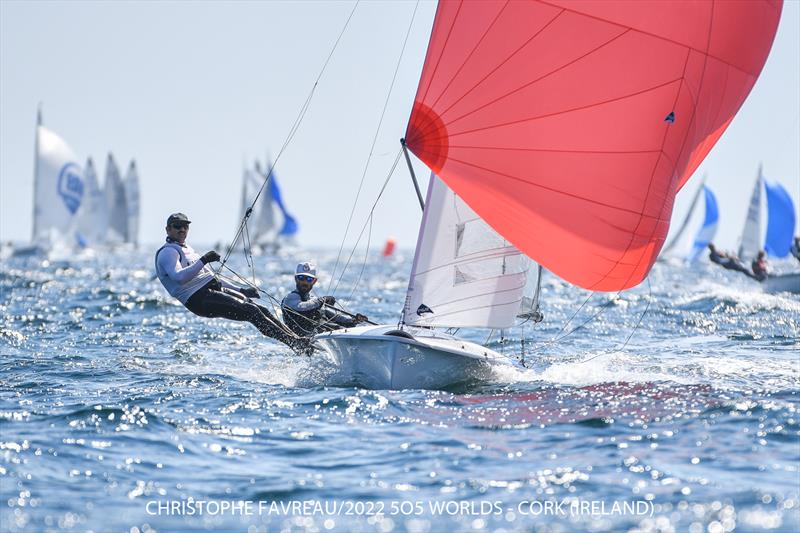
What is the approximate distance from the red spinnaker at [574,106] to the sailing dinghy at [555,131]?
0.01 meters

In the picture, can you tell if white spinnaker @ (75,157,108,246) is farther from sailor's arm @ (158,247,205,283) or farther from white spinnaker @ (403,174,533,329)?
white spinnaker @ (403,174,533,329)

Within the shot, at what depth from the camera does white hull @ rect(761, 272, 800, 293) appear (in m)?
22.7

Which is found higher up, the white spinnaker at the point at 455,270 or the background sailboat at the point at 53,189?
the background sailboat at the point at 53,189

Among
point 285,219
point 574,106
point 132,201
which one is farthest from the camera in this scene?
point 285,219

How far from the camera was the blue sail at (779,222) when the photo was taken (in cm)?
3578

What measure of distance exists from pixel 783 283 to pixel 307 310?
1606cm

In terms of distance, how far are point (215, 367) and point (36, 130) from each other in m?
38.9

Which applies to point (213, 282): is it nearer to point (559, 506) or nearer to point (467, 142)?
point (467, 142)

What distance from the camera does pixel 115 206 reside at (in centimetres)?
6488

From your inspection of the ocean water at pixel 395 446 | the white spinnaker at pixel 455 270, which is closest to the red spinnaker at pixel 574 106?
the white spinnaker at pixel 455 270

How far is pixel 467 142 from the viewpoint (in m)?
8.62

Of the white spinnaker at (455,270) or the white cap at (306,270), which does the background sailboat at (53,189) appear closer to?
the white cap at (306,270)

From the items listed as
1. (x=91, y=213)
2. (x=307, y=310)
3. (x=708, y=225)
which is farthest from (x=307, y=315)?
(x=91, y=213)

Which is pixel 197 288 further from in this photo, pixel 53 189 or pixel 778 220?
pixel 53 189
